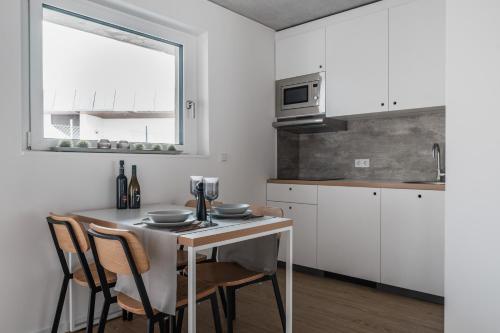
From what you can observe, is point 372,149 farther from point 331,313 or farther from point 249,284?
point 249,284

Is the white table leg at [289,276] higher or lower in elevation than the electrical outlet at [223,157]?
lower

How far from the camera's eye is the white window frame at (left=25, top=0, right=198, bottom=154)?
2312mm

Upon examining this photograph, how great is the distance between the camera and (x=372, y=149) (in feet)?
12.2

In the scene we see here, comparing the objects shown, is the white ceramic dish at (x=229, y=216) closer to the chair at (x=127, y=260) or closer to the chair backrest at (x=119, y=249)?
the chair at (x=127, y=260)

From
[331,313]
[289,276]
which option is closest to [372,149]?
[331,313]

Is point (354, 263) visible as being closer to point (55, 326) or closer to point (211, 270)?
point (211, 270)

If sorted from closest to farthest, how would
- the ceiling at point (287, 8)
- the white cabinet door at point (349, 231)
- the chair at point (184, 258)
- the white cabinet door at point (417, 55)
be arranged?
the chair at point (184, 258) → the white cabinet door at point (417, 55) → the white cabinet door at point (349, 231) → the ceiling at point (287, 8)

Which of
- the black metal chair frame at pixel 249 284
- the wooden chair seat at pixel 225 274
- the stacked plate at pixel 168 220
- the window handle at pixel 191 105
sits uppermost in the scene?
the window handle at pixel 191 105

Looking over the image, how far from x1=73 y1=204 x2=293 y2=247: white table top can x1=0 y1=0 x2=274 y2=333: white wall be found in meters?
0.23

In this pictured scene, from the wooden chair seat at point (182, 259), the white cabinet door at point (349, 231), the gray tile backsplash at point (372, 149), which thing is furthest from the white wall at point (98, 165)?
the white cabinet door at point (349, 231)

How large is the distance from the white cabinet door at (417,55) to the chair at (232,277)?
5.33ft

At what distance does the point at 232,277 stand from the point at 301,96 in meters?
2.16

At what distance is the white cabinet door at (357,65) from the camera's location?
3252 mm

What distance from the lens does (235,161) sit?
352 cm
